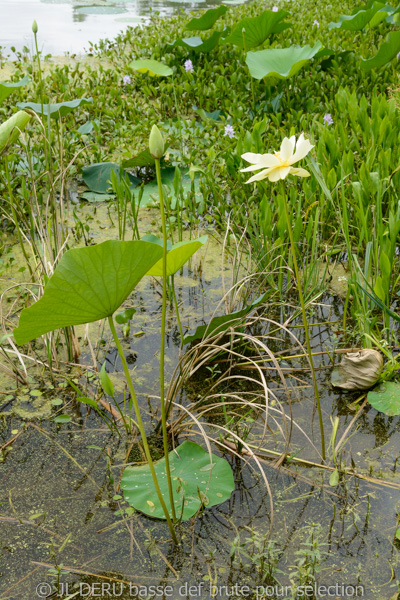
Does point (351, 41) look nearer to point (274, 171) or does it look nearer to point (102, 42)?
point (102, 42)

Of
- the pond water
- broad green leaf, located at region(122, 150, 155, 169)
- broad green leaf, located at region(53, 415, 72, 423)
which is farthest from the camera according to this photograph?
the pond water

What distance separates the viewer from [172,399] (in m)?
1.66

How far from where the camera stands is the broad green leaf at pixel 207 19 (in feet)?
15.0

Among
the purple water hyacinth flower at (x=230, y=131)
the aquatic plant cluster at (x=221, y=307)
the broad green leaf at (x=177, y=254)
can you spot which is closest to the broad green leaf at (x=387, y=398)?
the aquatic plant cluster at (x=221, y=307)

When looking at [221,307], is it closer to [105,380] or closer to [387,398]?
[387,398]

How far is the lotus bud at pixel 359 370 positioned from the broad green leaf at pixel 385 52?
112 inches

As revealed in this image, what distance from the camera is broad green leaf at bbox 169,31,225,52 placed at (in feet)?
15.1

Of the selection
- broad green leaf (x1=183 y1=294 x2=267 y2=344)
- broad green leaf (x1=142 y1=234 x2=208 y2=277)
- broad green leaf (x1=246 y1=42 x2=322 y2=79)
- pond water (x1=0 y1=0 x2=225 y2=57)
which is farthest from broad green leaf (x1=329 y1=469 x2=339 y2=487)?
pond water (x1=0 y1=0 x2=225 y2=57)

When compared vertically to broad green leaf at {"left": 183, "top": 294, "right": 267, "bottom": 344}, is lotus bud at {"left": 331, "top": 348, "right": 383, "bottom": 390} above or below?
below

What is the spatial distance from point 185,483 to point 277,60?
323 centimetres

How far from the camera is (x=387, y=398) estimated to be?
1.73 meters

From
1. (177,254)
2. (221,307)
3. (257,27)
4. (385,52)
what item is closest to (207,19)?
(257,27)

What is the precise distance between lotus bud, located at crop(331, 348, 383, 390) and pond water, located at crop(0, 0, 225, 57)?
16.8ft

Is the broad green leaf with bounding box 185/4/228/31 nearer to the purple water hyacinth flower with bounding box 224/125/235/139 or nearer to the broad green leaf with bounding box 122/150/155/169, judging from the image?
the purple water hyacinth flower with bounding box 224/125/235/139
